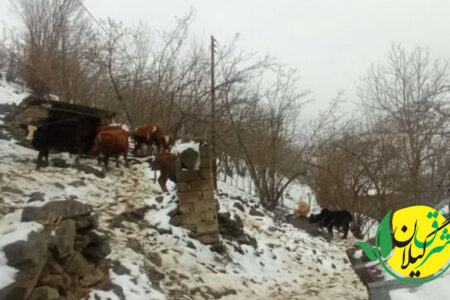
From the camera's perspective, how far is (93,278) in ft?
15.4

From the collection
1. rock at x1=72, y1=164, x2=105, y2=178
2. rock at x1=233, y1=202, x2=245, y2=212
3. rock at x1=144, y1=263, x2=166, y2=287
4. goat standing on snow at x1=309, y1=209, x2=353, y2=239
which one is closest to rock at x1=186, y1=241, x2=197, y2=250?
rock at x1=144, y1=263, x2=166, y2=287

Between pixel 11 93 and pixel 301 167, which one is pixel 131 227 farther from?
pixel 301 167

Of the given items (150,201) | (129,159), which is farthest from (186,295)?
(129,159)

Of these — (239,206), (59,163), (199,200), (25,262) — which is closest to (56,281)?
(25,262)

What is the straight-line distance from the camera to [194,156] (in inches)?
309

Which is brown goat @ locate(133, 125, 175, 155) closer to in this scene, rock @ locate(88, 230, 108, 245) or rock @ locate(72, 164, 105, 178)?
rock @ locate(72, 164, 105, 178)

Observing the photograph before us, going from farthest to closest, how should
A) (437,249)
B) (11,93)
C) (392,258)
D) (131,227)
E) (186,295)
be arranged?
1. (11,93)
2. (131,227)
3. (186,295)
4. (392,258)
5. (437,249)

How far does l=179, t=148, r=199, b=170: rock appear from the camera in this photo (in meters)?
7.82

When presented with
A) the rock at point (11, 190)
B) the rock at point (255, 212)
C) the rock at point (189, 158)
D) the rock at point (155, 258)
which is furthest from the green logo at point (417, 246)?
the rock at point (255, 212)

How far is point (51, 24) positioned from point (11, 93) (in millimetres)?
3391

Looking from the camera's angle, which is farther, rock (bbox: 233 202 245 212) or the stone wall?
rock (bbox: 233 202 245 212)

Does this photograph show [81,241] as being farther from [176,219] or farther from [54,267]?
[176,219]

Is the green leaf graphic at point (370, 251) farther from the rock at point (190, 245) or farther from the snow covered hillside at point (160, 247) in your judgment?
the rock at point (190, 245)

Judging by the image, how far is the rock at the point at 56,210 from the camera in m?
3.97
